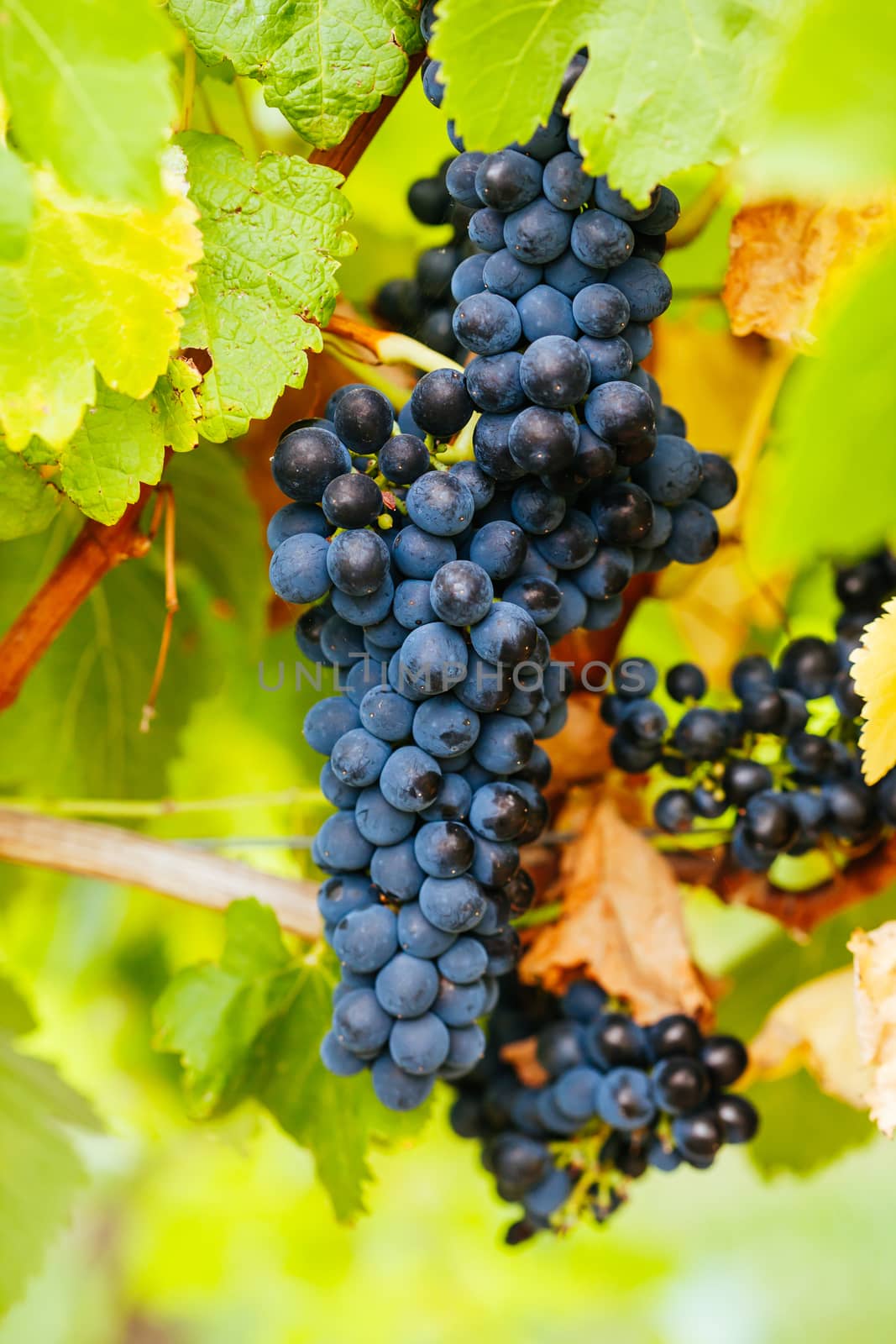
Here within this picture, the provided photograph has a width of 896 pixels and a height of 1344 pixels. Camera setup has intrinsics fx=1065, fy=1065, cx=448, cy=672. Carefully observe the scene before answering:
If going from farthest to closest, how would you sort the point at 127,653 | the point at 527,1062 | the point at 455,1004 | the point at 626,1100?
the point at 127,653 < the point at 527,1062 < the point at 626,1100 < the point at 455,1004

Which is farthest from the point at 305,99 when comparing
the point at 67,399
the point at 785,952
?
the point at 785,952

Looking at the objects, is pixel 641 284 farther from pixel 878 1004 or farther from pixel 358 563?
pixel 878 1004

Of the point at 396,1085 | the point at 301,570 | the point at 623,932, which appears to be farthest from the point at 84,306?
the point at 623,932

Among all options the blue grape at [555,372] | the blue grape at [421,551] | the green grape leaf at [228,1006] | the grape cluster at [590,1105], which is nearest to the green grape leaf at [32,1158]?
the green grape leaf at [228,1006]

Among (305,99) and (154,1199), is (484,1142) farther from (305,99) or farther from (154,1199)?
(154,1199)

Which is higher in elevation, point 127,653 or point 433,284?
point 433,284

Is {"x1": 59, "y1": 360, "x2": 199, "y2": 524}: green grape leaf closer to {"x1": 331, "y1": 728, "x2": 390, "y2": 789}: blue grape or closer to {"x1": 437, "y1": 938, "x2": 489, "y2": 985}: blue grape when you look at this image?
{"x1": 331, "y1": 728, "x2": 390, "y2": 789}: blue grape

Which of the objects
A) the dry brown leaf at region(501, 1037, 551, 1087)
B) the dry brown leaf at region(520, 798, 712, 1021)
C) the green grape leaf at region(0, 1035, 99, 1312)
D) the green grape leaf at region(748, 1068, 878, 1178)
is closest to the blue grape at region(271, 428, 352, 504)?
the dry brown leaf at region(520, 798, 712, 1021)

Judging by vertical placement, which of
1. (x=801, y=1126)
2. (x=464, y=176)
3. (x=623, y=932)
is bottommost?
(x=801, y=1126)

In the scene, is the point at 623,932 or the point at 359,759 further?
the point at 623,932
